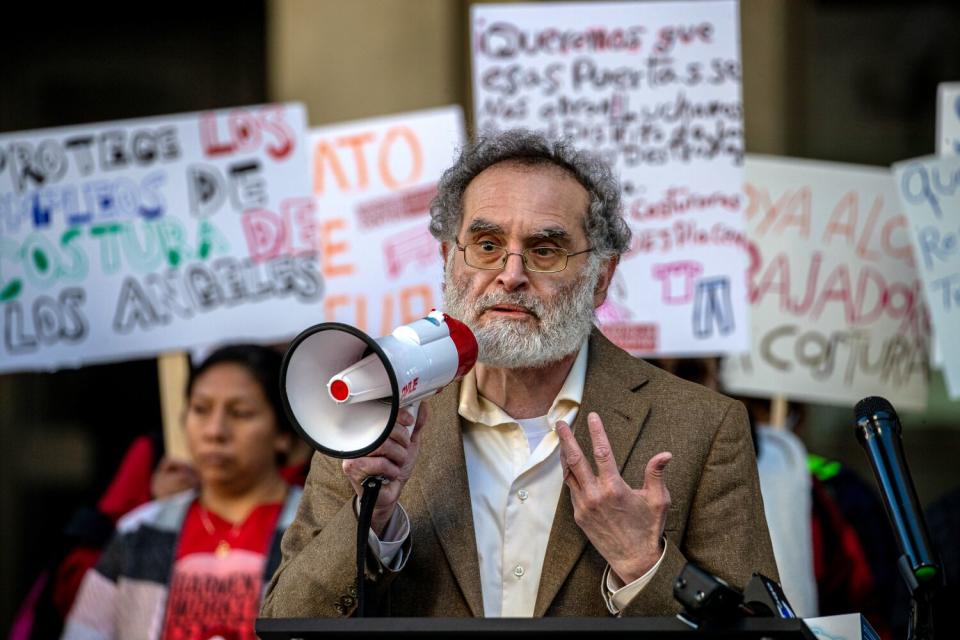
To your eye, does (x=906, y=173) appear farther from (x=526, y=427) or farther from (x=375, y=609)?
(x=375, y=609)

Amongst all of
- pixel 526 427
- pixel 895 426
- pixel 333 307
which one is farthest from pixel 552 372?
pixel 333 307

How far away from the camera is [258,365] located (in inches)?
182

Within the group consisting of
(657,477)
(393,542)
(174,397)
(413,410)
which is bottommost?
(174,397)

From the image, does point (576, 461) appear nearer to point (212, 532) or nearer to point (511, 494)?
point (511, 494)

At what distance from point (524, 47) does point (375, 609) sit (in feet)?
9.59

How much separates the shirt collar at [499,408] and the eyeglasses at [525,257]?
19 cm

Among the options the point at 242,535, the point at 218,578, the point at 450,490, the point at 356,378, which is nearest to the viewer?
the point at 356,378

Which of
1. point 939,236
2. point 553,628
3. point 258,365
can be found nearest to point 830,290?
point 939,236

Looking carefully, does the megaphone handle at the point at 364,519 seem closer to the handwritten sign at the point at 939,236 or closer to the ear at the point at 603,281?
the ear at the point at 603,281

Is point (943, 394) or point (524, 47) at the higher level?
point (524, 47)

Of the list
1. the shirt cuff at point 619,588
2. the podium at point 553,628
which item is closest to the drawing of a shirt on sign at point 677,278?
the shirt cuff at point 619,588

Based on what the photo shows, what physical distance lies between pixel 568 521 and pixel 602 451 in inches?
9.3

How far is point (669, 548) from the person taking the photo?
253cm

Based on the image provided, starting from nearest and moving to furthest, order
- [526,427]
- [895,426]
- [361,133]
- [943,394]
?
[895,426], [526,427], [361,133], [943,394]
